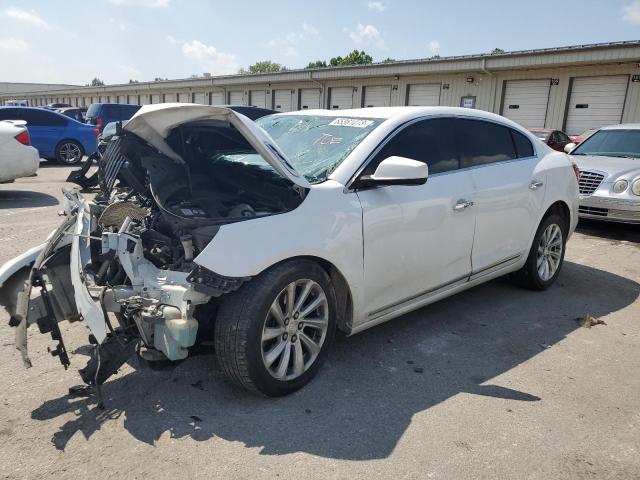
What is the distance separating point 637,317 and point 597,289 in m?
0.75

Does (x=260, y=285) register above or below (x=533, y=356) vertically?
above

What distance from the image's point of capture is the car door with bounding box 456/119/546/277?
13.4 ft

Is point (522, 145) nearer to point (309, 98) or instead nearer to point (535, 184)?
point (535, 184)

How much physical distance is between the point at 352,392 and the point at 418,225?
1.21 meters

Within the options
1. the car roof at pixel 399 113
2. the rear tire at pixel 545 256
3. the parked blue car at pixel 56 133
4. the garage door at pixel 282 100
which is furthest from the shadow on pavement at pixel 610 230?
the garage door at pixel 282 100

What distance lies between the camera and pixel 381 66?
22625mm

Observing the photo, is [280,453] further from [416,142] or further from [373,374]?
[416,142]


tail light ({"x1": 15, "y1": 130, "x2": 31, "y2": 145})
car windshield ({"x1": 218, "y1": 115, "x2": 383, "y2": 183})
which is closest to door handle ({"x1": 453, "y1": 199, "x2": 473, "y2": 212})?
car windshield ({"x1": 218, "y1": 115, "x2": 383, "y2": 183})

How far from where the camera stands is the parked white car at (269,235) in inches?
110

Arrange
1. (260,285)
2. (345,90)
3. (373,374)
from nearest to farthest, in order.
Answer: (260,285) → (373,374) → (345,90)

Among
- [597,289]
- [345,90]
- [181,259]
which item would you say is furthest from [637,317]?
[345,90]

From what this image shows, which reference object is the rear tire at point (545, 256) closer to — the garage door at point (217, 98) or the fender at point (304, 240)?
the fender at point (304, 240)

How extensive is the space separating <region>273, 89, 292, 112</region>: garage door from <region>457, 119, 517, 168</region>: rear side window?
25.2 m

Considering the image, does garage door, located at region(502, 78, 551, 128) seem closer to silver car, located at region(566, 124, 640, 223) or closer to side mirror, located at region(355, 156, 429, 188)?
silver car, located at region(566, 124, 640, 223)
